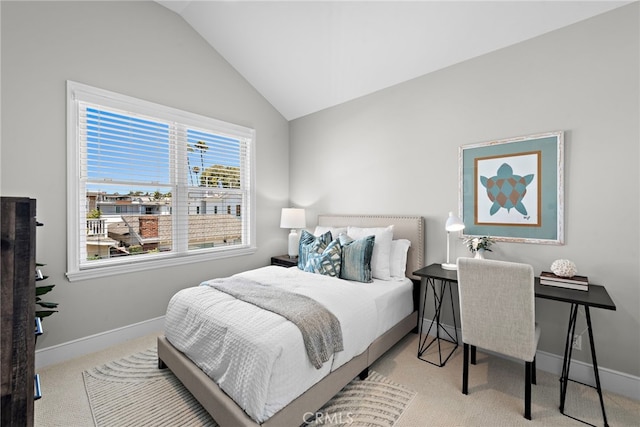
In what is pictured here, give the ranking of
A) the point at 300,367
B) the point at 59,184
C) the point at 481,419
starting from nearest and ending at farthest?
the point at 300,367, the point at 481,419, the point at 59,184

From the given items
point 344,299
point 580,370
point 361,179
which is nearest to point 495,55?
point 361,179

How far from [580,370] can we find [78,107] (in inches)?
183

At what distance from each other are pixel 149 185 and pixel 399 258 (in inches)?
107

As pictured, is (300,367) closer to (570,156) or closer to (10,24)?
(570,156)

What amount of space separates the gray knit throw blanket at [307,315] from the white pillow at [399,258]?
1.19 meters

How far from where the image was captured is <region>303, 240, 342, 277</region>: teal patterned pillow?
2.80 meters

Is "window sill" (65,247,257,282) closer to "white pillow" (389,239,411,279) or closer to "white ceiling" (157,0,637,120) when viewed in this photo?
"white pillow" (389,239,411,279)

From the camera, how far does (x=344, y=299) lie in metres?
2.16

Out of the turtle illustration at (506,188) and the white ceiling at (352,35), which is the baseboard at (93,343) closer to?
the white ceiling at (352,35)

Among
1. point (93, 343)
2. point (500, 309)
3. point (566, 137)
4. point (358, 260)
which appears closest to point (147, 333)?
point (93, 343)

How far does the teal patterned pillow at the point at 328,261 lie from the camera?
2.80 metres

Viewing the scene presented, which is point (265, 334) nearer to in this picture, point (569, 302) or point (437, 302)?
point (569, 302)

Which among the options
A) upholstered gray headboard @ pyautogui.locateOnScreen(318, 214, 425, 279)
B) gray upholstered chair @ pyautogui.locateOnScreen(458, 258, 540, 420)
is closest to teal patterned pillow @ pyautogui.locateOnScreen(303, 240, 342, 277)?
upholstered gray headboard @ pyautogui.locateOnScreen(318, 214, 425, 279)

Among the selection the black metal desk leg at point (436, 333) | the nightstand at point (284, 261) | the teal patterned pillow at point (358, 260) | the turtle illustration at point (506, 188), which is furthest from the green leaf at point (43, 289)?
the turtle illustration at point (506, 188)
